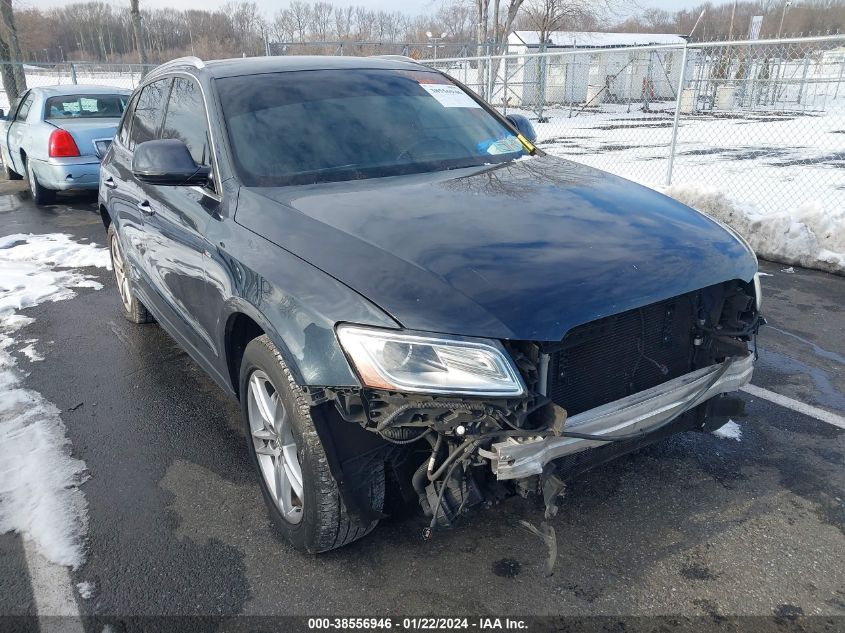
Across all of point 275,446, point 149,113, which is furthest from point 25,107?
point 275,446

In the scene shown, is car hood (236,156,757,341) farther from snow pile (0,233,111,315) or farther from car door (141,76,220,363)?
snow pile (0,233,111,315)

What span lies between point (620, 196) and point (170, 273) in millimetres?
2278

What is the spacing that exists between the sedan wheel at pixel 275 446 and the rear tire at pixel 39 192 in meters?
8.72

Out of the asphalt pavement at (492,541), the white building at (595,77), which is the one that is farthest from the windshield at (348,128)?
the white building at (595,77)

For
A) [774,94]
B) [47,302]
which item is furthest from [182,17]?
[47,302]

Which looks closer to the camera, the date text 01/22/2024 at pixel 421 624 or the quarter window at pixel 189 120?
the date text 01/22/2024 at pixel 421 624

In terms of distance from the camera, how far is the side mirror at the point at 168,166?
9.62 ft

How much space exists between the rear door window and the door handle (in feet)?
1.43

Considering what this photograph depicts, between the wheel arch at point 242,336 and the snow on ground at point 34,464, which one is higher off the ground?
the wheel arch at point 242,336

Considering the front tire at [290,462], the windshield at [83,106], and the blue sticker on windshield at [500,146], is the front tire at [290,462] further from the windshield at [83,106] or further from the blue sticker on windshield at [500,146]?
the windshield at [83,106]

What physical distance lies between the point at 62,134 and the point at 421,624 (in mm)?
9050

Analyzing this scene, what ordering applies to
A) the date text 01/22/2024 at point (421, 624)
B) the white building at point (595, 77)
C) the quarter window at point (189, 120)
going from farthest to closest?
the white building at point (595, 77) → the quarter window at point (189, 120) → the date text 01/22/2024 at point (421, 624)

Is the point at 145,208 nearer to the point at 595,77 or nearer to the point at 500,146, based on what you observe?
the point at 500,146

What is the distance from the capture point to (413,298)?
2070 millimetres
